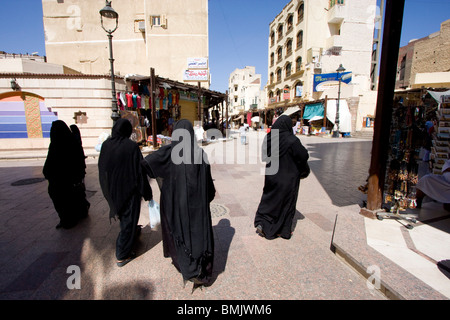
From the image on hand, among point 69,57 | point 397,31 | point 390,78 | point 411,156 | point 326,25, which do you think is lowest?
point 411,156

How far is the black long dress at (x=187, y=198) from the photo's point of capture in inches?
85.5

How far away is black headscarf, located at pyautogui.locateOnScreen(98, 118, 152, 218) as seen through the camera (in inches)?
104

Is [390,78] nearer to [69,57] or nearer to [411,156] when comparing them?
[411,156]

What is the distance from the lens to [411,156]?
3.81 m

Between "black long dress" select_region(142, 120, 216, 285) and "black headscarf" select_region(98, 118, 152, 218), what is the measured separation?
44 cm

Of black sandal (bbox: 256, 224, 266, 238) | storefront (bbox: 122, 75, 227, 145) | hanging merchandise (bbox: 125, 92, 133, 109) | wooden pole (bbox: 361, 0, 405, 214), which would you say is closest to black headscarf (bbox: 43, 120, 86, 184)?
black sandal (bbox: 256, 224, 266, 238)

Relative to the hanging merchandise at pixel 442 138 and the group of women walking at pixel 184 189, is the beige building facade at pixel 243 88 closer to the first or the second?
the hanging merchandise at pixel 442 138

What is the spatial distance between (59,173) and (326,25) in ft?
103

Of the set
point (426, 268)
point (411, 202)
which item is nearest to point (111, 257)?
point (426, 268)

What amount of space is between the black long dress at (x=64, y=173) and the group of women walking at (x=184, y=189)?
3.91 feet

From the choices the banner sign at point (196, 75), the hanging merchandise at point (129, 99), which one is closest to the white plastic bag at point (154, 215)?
the hanging merchandise at point (129, 99)

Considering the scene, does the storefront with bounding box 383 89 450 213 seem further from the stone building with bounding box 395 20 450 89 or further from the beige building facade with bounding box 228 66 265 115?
the beige building facade with bounding box 228 66 265 115

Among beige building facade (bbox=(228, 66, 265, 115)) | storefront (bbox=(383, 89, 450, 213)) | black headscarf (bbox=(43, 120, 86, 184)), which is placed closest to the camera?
black headscarf (bbox=(43, 120, 86, 184))

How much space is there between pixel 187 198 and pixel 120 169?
3.27ft
